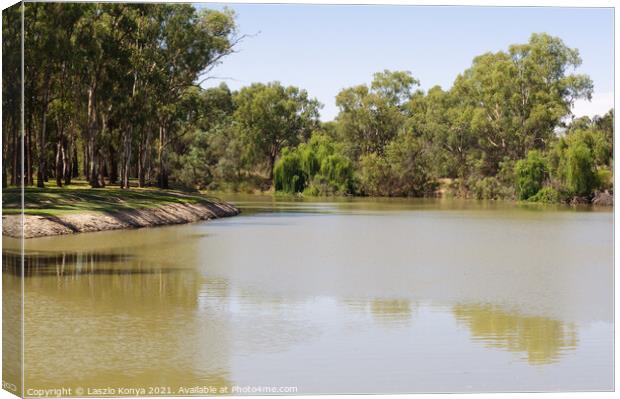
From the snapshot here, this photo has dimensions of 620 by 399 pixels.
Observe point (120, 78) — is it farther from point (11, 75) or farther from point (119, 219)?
point (11, 75)

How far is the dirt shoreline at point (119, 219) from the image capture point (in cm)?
2698

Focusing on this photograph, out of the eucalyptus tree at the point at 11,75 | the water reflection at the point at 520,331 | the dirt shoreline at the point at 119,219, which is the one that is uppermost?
the eucalyptus tree at the point at 11,75

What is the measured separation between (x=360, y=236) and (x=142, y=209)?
28.8ft

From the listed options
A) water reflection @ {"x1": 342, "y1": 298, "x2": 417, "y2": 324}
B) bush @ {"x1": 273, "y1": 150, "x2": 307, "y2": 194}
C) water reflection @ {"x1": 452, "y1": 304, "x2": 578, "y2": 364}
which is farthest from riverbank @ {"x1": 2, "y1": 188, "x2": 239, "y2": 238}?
bush @ {"x1": 273, "y1": 150, "x2": 307, "y2": 194}

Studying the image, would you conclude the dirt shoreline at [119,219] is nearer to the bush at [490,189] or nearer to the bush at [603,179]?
the bush at [603,179]

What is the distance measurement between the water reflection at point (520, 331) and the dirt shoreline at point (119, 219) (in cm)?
1425

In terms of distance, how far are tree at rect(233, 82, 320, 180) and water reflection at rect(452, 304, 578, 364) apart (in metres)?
58.7

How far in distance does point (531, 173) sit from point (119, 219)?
3775cm

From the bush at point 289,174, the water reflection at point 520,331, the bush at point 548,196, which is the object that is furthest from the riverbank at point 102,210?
the bush at point 289,174

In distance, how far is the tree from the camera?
72875 millimetres

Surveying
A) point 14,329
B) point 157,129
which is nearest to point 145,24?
point 157,129

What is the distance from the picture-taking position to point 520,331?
41.3 ft

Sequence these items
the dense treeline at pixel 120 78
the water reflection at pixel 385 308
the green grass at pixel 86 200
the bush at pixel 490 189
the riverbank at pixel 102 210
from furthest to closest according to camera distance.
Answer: the bush at pixel 490 189 < the dense treeline at pixel 120 78 < the green grass at pixel 86 200 < the riverbank at pixel 102 210 < the water reflection at pixel 385 308

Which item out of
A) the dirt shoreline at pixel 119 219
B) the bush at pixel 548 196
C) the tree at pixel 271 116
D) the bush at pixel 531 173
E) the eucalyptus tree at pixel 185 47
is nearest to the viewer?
the dirt shoreline at pixel 119 219
